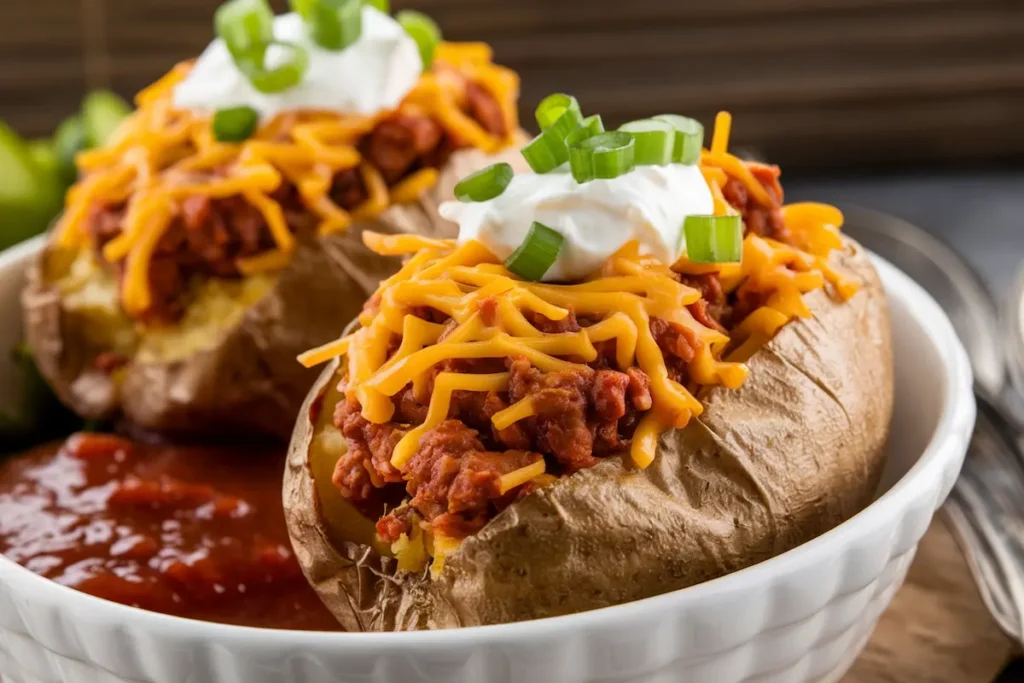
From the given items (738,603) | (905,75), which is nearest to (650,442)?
(738,603)

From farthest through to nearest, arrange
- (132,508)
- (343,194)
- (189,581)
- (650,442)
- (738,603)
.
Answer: (343,194)
(132,508)
(189,581)
(650,442)
(738,603)

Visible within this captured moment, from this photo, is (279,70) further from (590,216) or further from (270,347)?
(590,216)

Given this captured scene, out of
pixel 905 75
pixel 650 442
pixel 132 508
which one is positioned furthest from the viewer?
pixel 905 75

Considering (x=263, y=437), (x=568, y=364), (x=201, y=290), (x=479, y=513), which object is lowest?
(x=263, y=437)

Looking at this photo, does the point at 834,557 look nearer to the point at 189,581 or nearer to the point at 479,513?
the point at 479,513

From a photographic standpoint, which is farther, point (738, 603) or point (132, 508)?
point (132, 508)

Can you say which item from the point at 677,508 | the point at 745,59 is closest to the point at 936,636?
the point at 677,508

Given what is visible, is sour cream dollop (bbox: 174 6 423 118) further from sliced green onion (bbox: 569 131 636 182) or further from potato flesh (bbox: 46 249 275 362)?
sliced green onion (bbox: 569 131 636 182)
